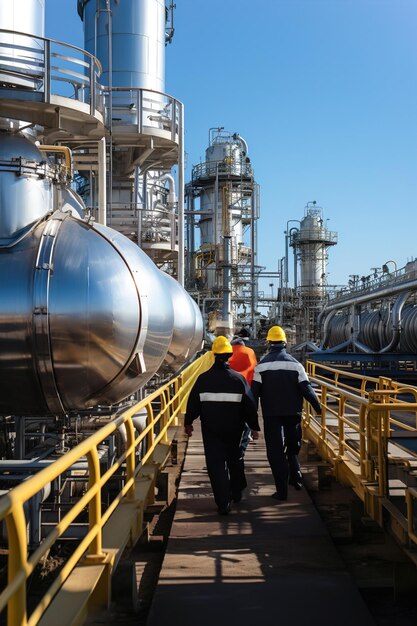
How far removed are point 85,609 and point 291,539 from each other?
9.09 ft

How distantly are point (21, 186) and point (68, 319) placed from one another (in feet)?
5.89

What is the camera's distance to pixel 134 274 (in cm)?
630

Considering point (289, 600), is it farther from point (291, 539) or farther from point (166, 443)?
point (166, 443)

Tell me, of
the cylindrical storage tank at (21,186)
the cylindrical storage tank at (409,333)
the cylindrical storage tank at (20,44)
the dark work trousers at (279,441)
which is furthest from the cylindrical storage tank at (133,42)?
the dark work trousers at (279,441)

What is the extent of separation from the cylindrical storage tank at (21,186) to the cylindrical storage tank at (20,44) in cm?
158

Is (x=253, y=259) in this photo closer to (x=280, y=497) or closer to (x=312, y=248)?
(x=312, y=248)

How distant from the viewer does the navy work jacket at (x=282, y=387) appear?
675cm

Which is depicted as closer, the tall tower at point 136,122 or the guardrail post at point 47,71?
the guardrail post at point 47,71

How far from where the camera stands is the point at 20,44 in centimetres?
818

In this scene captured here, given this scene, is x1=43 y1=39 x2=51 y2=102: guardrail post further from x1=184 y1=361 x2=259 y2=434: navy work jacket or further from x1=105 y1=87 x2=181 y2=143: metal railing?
x1=105 y1=87 x2=181 y2=143: metal railing

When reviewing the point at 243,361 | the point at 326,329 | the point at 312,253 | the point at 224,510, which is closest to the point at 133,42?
the point at 243,361

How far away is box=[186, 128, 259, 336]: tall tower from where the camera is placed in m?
39.6

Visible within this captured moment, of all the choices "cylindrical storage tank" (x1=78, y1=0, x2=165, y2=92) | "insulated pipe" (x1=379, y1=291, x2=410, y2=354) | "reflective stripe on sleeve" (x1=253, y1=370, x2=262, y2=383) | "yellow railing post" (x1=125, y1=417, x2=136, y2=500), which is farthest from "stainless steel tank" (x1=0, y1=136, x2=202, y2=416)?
"insulated pipe" (x1=379, y1=291, x2=410, y2=354)

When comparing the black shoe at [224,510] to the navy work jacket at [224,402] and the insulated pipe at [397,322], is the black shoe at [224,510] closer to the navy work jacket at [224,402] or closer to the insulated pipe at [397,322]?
the navy work jacket at [224,402]
